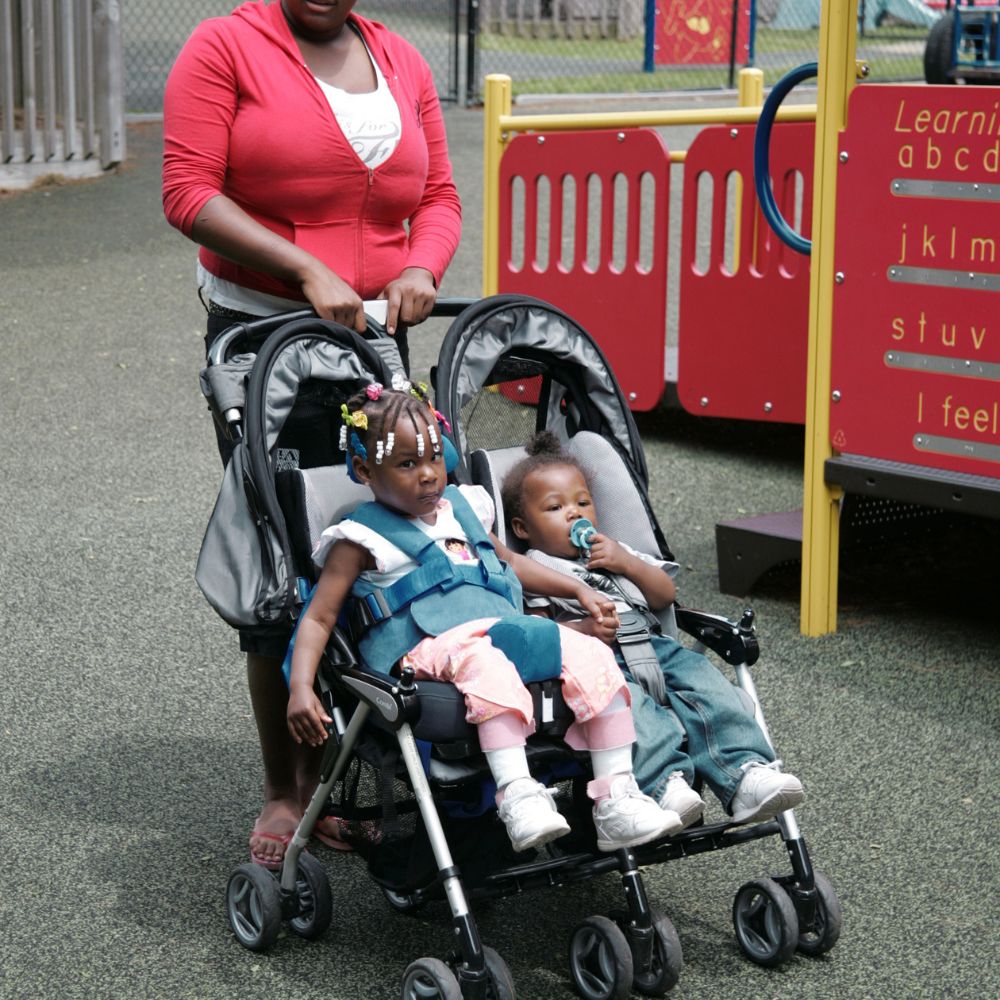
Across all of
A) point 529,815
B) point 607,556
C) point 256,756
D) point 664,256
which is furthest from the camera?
point 664,256

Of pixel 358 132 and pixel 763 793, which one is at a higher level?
pixel 358 132

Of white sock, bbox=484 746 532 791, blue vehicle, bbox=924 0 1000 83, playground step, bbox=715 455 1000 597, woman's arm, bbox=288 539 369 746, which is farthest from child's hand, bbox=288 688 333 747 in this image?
blue vehicle, bbox=924 0 1000 83

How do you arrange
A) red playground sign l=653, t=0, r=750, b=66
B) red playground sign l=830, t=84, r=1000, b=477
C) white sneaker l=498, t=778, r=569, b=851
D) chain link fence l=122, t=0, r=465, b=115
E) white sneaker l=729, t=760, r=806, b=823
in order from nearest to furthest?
1. white sneaker l=498, t=778, r=569, b=851
2. white sneaker l=729, t=760, r=806, b=823
3. red playground sign l=830, t=84, r=1000, b=477
4. chain link fence l=122, t=0, r=465, b=115
5. red playground sign l=653, t=0, r=750, b=66

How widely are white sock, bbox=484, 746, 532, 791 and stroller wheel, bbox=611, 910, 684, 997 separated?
0.40 meters

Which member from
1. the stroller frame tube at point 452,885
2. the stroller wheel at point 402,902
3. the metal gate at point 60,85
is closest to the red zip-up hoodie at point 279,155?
the stroller frame tube at point 452,885

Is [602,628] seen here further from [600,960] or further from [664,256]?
[664,256]

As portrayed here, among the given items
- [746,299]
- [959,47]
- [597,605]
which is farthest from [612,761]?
[959,47]

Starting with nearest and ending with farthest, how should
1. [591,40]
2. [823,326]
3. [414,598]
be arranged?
[414,598], [823,326], [591,40]

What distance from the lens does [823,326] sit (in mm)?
5215

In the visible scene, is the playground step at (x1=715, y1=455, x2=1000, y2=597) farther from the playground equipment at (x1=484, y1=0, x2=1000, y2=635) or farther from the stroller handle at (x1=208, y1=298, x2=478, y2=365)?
the stroller handle at (x1=208, y1=298, x2=478, y2=365)

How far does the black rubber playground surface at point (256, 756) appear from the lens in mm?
3402

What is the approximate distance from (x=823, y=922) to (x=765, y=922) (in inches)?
4.6

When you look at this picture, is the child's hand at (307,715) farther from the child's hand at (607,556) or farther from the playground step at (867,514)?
the playground step at (867,514)

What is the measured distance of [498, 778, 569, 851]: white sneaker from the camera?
2955mm
